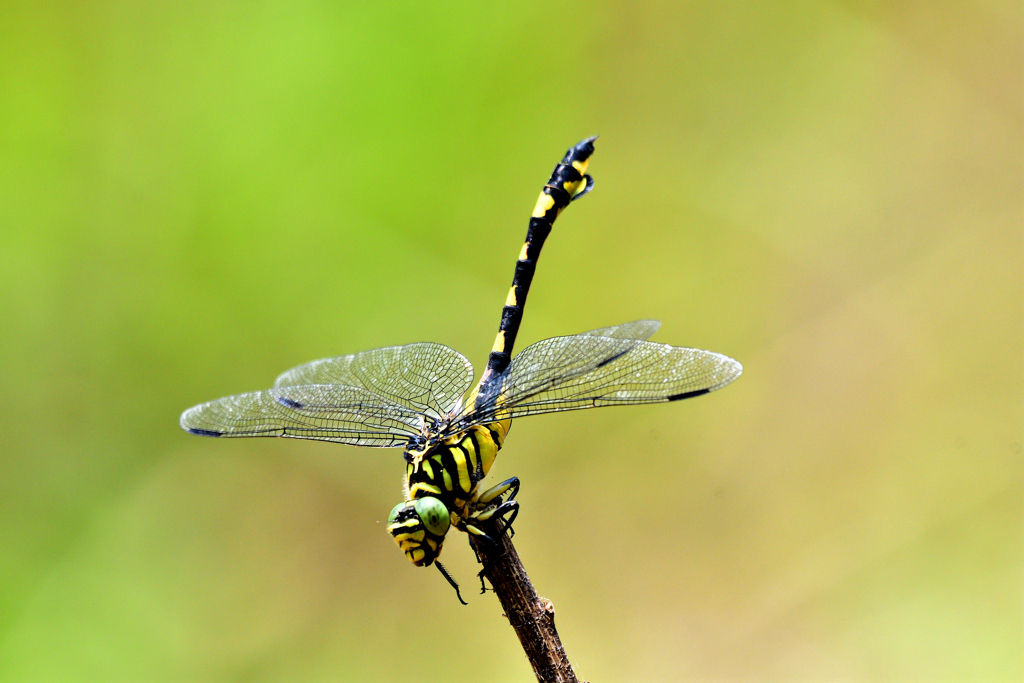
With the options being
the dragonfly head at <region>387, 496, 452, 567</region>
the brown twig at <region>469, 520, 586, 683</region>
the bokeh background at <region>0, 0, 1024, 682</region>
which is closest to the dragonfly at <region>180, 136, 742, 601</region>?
the dragonfly head at <region>387, 496, 452, 567</region>

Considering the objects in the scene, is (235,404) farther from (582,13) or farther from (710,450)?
(582,13)

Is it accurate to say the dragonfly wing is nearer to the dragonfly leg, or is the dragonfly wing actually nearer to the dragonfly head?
the dragonfly leg

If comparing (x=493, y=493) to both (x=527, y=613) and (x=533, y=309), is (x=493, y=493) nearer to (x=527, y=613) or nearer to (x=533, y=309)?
(x=527, y=613)

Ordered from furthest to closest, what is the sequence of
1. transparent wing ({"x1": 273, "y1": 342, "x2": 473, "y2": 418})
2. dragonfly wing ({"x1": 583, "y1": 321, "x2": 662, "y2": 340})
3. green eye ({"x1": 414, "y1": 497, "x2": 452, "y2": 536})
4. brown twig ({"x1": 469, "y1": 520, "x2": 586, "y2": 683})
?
transparent wing ({"x1": 273, "y1": 342, "x2": 473, "y2": 418}) < dragonfly wing ({"x1": 583, "y1": 321, "x2": 662, "y2": 340}) < green eye ({"x1": 414, "y1": 497, "x2": 452, "y2": 536}) < brown twig ({"x1": 469, "y1": 520, "x2": 586, "y2": 683})

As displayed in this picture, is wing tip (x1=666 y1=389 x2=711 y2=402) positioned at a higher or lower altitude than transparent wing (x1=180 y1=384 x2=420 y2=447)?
lower

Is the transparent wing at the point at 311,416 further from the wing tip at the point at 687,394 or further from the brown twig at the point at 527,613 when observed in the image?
the wing tip at the point at 687,394

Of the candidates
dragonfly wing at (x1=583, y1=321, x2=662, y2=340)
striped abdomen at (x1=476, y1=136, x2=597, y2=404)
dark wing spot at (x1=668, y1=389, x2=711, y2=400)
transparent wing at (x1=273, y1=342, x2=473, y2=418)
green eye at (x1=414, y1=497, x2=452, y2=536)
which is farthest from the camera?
striped abdomen at (x1=476, y1=136, x2=597, y2=404)

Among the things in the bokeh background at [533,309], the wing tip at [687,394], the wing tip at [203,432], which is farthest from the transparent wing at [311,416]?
the bokeh background at [533,309]
